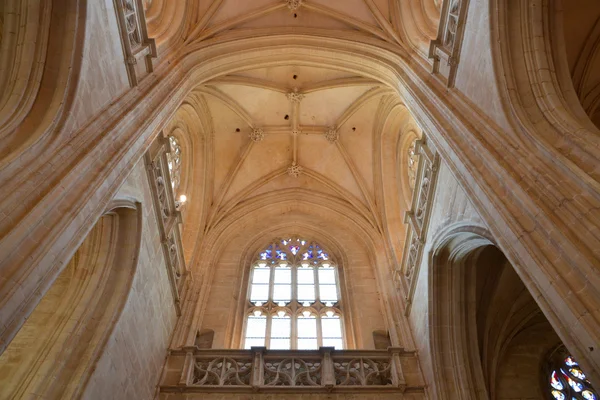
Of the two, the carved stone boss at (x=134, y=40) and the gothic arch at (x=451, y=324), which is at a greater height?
the carved stone boss at (x=134, y=40)

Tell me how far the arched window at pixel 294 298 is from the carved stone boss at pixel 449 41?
18.6ft

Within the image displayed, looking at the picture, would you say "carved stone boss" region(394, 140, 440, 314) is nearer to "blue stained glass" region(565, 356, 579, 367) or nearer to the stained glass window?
the stained glass window

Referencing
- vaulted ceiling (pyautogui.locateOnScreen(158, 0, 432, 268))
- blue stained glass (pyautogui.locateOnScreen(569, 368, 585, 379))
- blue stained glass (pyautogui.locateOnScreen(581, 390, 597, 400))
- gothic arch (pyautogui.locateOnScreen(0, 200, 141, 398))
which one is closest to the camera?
gothic arch (pyautogui.locateOnScreen(0, 200, 141, 398))

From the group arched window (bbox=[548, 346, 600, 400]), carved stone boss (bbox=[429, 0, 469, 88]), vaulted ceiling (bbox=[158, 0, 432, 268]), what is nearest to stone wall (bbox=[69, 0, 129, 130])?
vaulted ceiling (bbox=[158, 0, 432, 268])

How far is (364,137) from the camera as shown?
13.9m

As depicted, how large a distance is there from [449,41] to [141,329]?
674 centimetres

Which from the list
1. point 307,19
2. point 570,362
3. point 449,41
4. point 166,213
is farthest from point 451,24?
point 570,362

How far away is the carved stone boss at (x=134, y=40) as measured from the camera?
7.01 meters

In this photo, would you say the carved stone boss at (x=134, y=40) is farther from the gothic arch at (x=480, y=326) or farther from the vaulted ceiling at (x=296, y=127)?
the gothic arch at (x=480, y=326)

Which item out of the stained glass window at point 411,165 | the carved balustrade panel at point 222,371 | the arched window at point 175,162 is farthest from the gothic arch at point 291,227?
the carved balustrade panel at point 222,371

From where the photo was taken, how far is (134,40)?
759 cm

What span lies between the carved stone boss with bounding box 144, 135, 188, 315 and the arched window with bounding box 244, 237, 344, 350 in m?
1.86

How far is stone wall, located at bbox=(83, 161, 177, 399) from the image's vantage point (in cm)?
673

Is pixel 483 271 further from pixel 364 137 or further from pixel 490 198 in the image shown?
pixel 364 137
